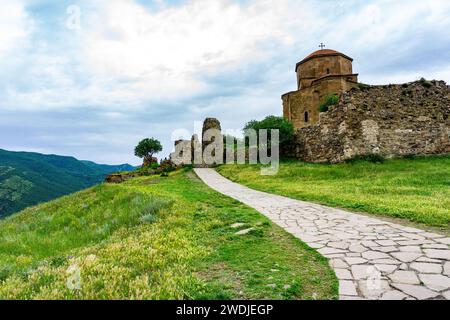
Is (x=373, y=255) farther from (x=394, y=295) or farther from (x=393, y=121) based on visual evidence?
(x=393, y=121)

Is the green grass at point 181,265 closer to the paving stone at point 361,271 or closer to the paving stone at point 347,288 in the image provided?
the paving stone at point 347,288

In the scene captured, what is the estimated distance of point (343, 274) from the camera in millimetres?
3826

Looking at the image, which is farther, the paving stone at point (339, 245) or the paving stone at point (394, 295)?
the paving stone at point (339, 245)

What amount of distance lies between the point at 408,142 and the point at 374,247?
1717 cm

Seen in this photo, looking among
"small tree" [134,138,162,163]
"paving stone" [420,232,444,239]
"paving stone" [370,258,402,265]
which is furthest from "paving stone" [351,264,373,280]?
"small tree" [134,138,162,163]

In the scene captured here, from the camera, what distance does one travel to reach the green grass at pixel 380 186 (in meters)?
7.78

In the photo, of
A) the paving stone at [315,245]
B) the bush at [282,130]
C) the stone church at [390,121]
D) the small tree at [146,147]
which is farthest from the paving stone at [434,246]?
the small tree at [146,147]

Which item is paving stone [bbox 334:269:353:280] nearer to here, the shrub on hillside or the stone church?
the stone church

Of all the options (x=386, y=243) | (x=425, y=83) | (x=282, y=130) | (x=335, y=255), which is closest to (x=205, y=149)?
(x=282, y=130)

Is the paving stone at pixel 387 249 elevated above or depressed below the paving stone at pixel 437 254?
below

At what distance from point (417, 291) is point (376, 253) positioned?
4.51ft

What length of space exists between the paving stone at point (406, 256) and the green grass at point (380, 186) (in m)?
2.24

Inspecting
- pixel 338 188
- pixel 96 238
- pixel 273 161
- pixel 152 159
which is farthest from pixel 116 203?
pixel 152 159

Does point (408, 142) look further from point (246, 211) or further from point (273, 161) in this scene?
point (246, 211)
